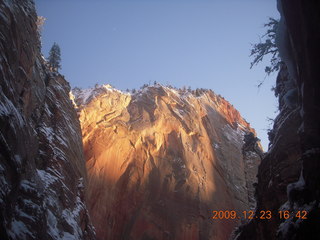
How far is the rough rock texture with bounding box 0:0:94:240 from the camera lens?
11.2 metres

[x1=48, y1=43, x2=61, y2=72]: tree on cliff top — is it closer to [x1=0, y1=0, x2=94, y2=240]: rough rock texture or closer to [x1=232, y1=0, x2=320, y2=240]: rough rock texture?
[x1=0, y1=0, x2=94, y2=240]: rough rock texture

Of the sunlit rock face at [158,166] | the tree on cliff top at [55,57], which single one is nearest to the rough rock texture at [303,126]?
the sunlit rock face at [158,166]

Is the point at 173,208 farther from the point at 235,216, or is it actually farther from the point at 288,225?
the point at 288,225

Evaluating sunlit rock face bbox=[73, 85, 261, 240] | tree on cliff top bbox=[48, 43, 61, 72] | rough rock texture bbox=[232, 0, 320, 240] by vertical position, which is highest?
tree on cliff top bbox=[48, 43, 61, 72]

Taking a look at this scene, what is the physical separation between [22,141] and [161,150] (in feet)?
82.2

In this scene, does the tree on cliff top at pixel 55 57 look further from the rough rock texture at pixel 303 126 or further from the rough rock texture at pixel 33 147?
the rough rock texture at pixel 303 126

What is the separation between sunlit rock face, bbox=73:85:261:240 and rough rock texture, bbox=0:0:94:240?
9.84m

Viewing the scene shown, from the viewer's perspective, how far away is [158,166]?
35.8 m

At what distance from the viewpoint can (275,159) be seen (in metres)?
15.0

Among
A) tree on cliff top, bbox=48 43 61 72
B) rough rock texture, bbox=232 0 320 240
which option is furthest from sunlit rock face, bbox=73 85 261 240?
rough rock texture, bbox=232 0 320 240

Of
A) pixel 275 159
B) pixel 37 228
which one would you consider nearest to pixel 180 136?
pixel 275 159

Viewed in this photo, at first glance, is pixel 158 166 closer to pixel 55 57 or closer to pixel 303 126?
pixel 55 57

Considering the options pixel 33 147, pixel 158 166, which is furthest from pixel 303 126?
pixel 158 166

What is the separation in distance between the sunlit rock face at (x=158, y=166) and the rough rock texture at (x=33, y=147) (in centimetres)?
984
